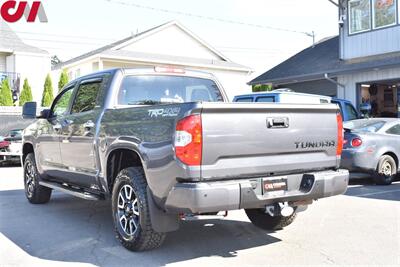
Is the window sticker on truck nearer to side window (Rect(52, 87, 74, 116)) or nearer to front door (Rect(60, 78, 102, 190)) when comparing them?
front door (Rect(60, 78, 102, 190))

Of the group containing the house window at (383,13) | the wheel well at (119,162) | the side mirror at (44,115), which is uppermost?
the house window at (383,13)

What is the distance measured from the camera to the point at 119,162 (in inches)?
216

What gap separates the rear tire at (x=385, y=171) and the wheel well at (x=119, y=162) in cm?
611

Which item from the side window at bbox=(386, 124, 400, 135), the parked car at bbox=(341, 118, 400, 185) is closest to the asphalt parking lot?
the parked car at bbox=(341, 118, 400, 185)

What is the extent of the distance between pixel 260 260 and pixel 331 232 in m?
1.45

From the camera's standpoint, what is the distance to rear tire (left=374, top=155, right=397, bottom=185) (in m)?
9.72

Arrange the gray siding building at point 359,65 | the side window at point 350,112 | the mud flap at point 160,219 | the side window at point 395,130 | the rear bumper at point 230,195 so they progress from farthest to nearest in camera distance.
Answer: the gray siding building at point 359,65 < the side window at point 350,112 < the side window at point 395,130 < the mud flap at point 160,219 < the rear bumper at point 230,195

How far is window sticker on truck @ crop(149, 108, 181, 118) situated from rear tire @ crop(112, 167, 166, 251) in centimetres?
67

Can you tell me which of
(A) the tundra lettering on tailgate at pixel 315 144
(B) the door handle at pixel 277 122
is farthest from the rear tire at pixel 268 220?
(B) the door handle at pixel 277 122

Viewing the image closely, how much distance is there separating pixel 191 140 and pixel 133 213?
123cm

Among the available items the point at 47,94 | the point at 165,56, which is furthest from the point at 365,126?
the point at 165,56

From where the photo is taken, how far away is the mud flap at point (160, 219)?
4.63 metres

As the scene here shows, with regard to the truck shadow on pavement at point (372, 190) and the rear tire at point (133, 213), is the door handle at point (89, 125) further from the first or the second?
the truck shadow on pavement at point (372, 190)

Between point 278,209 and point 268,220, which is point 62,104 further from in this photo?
point 278,209
